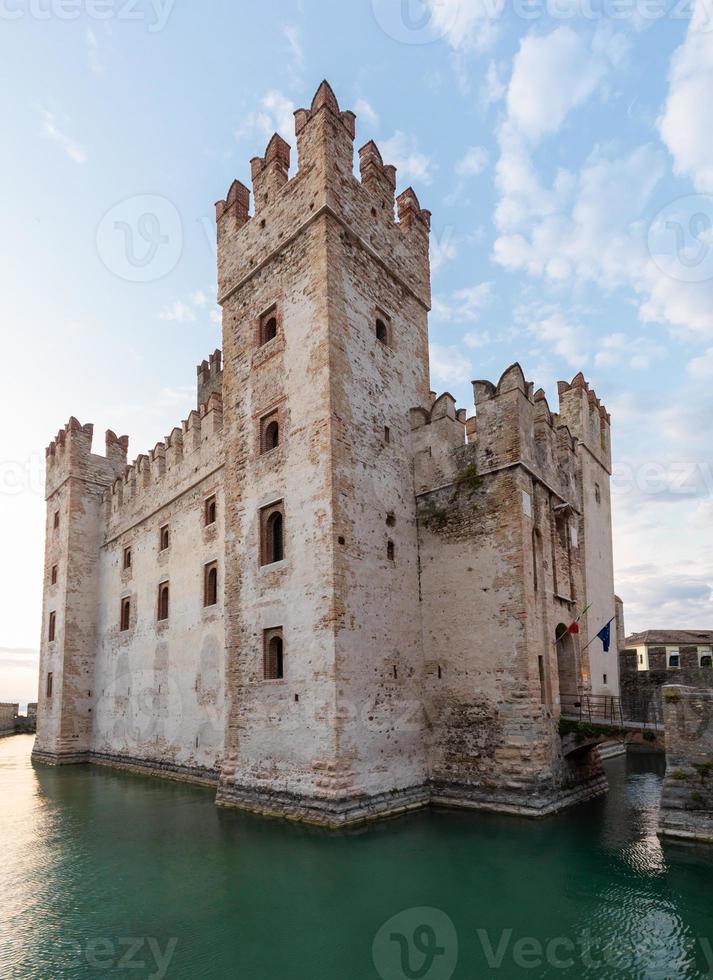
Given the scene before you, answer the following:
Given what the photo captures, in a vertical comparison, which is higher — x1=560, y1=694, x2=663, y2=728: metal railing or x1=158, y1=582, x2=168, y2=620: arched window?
x1=158, y1=582, x2=168, y2=620: arched window

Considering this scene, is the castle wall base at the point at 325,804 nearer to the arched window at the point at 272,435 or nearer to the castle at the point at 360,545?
the castle at the point at 360,545

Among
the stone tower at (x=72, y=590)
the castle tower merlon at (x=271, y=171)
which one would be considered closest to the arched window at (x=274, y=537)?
the castle tower merlon at (x=271, y=171)

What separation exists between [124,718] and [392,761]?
1442 cm

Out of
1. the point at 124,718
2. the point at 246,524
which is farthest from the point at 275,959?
the point at 124,718

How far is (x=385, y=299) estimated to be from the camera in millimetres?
18078

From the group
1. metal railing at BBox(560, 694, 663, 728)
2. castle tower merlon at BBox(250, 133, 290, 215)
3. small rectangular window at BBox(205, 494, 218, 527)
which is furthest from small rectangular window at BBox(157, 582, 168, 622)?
metal railing at BBox(560, 694, 663, 728)

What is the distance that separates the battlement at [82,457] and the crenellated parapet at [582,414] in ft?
65.4

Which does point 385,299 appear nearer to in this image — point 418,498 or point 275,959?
point 418,498

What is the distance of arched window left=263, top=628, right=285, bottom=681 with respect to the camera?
51.7ft

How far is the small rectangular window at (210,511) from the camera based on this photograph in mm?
21031

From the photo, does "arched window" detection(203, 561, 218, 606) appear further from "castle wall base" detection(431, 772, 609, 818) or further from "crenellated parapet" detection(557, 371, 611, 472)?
"crenellated parapet" detection(557, 371, 611, 472)

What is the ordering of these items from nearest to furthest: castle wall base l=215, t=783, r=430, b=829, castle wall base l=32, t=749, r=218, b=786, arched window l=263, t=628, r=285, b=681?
1. castle wall base l=215, t=783, r=430, b=829
2. arched window l=263, t=628, r=285, b=681
3. castle wall base l=32, t=749, r=218, b=786

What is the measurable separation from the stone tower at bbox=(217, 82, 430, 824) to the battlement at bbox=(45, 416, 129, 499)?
583 inches

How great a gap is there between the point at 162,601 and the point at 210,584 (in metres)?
4.11
